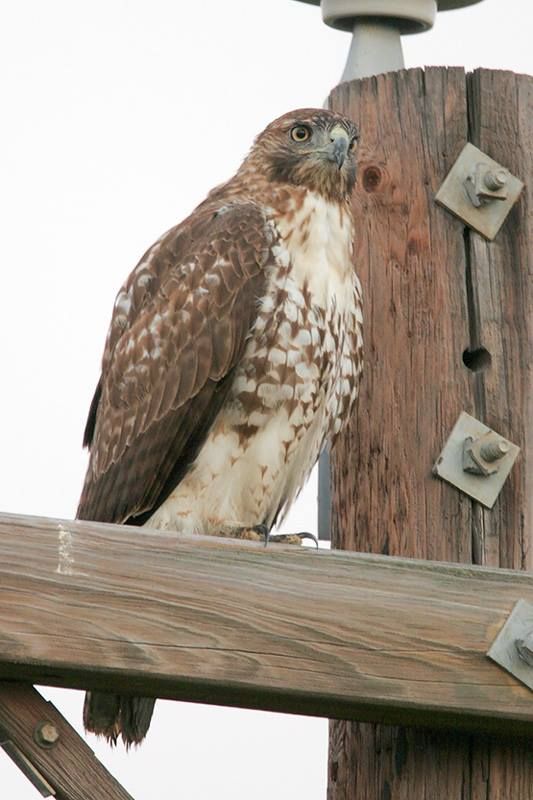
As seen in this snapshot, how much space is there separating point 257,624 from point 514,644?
59 centimetres

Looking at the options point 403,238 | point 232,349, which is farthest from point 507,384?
point 232,349

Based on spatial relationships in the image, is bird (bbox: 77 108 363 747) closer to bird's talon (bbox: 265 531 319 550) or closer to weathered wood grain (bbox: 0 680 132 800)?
bird's talon (bbox: 265 531 319 550)

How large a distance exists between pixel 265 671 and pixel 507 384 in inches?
44.0

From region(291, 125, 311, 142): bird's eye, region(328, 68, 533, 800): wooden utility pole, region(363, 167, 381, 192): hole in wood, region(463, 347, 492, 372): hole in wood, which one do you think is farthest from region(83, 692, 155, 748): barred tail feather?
region(291, 125, 311, 142): bird's eye

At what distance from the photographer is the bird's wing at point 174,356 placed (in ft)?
14.1

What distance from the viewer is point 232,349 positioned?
4.28 meters

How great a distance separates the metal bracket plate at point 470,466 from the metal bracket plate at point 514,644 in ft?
1.56

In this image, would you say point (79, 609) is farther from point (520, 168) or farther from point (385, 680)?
point (520, 168)

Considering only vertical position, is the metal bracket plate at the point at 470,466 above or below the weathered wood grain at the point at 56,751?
above

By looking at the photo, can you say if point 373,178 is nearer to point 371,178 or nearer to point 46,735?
point 371,178

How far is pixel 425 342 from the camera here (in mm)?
3926

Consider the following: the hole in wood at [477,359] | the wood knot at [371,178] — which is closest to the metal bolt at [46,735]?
the hole in wood at [477,359]

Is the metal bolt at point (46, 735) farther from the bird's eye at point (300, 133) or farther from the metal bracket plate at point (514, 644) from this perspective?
the bird's eye at point (300, 133)

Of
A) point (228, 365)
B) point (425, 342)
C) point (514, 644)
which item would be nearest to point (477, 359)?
point (425, 342)
